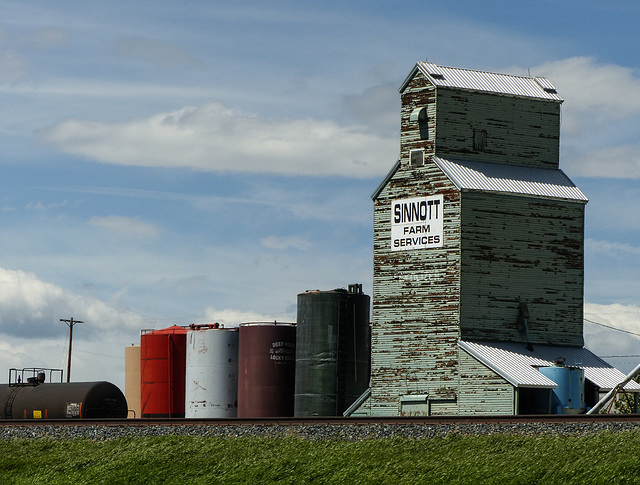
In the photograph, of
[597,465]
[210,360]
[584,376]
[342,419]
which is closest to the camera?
[597,465]

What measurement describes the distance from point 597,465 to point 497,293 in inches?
644

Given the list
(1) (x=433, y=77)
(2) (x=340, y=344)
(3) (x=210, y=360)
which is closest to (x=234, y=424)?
(2) (x=340, y=344)

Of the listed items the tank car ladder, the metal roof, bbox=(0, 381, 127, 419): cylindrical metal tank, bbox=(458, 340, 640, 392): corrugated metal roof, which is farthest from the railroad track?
the metal roof

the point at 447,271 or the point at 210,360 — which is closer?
the point at 447,271

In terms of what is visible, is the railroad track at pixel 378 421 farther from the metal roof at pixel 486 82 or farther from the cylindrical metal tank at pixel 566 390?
the metal roof at pixel 486 82

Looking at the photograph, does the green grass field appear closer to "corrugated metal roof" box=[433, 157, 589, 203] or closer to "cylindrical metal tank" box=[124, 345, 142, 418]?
"corrugated metal roof" box=[433, 157, 589, 203]

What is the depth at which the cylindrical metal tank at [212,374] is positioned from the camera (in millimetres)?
49406

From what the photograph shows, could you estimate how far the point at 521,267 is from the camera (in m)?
44.4

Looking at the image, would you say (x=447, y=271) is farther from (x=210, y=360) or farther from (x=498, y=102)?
(x=210, y=360)

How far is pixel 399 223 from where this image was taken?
45.5 m

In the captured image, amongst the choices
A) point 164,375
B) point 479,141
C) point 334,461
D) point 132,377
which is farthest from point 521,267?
point 132,377

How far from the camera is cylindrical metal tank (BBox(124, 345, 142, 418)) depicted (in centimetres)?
5434

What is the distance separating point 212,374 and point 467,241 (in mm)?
13642

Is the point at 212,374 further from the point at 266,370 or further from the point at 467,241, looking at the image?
the point at 467,241
